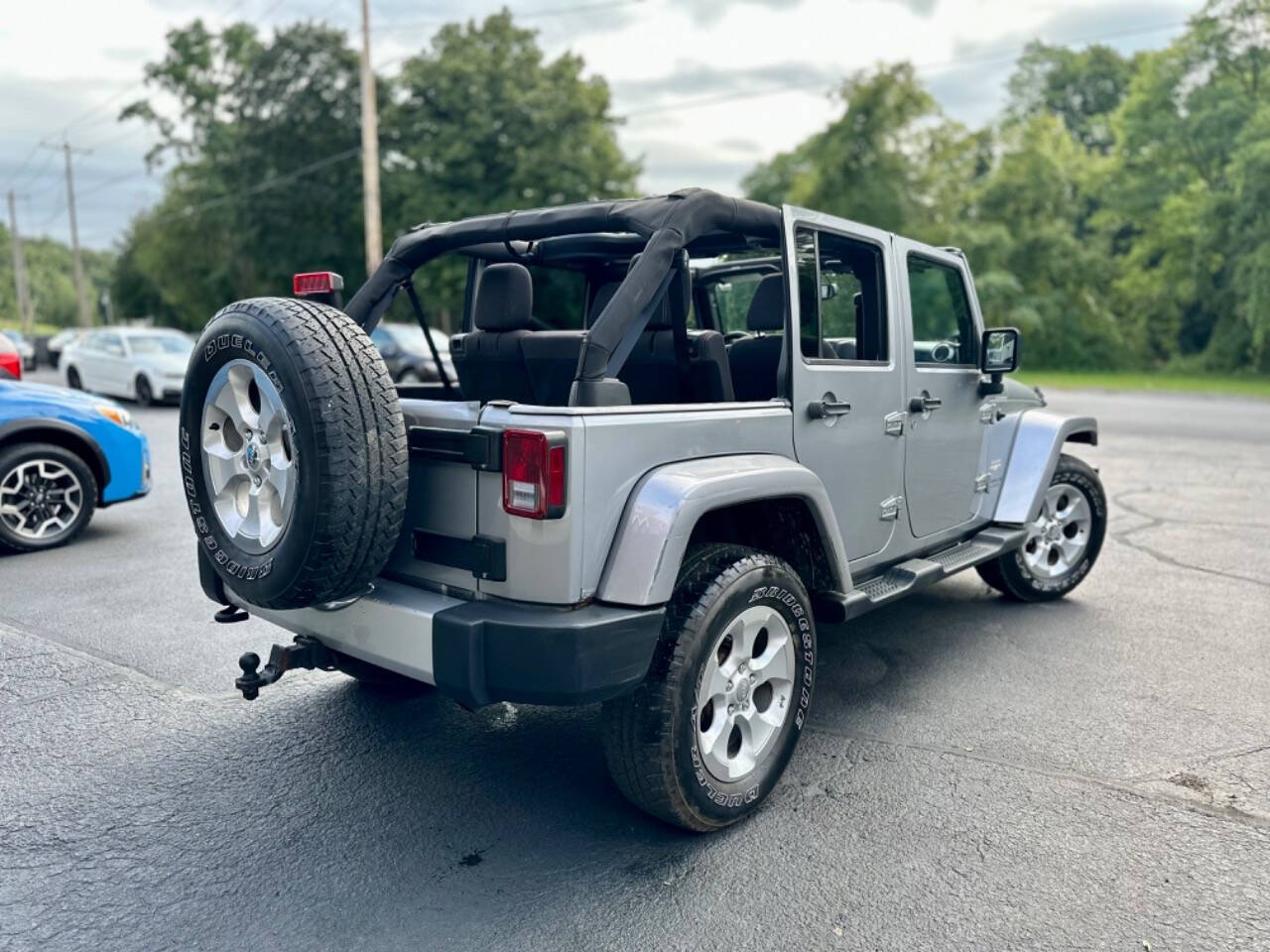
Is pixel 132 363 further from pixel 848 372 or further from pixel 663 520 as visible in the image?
pixel 663 520

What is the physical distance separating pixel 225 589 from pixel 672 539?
173 centimetres

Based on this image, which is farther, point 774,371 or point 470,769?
point 774,371

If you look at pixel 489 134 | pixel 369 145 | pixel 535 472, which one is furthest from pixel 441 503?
pixel 489 134

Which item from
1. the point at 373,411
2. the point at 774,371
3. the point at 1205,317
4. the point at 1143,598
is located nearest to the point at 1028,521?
the point at 1143,598

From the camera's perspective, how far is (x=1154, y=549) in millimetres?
6918

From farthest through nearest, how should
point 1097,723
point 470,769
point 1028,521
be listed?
point 1028,521 → point 1097,723 → point 470,769

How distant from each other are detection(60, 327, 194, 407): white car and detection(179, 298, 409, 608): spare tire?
48.8ft

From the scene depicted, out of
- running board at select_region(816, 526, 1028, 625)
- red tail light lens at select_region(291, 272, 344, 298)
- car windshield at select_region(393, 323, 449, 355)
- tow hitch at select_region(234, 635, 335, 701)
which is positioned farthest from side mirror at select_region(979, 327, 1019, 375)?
car windshield at select_region(393, 323, 449, 355)

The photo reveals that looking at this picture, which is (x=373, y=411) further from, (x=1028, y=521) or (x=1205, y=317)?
(x=1205, y=317)

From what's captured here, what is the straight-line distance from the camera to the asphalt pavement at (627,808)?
101 inches

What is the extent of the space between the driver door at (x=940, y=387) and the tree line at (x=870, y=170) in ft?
90.8

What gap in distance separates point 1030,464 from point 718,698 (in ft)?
9.19

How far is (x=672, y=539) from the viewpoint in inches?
109

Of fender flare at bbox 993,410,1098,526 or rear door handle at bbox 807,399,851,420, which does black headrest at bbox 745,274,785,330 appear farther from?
fender flare at bbox 993,410,1098,526
